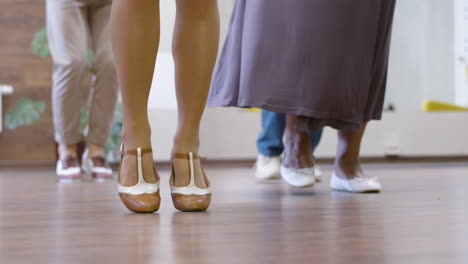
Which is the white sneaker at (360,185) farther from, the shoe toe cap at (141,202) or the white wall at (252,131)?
Result: the white wall at (252,131)

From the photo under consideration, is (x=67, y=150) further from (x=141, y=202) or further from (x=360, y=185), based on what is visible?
(x=141, y=202)

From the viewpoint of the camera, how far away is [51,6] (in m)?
2.49

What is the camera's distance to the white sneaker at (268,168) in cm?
253

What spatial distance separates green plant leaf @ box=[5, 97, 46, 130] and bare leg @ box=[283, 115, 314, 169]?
2.91 metres

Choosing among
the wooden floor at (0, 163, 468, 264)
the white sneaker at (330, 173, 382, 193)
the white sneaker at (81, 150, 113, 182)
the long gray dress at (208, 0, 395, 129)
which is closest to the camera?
the wooden floor at (0, 163, 468, 264)

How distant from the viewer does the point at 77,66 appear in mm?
2504

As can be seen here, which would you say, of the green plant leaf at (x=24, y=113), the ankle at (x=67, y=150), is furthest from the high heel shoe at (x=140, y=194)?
the green plant leaf at (x=24, y=113)

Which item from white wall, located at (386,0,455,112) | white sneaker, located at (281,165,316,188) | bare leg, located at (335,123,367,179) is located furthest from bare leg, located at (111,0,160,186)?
white wall, located at (386,0,455,112)

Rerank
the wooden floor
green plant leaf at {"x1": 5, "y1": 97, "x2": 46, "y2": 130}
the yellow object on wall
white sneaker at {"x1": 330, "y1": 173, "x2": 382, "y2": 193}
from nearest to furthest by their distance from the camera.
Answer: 1. the wooden floor
2. white sneaker at {"x1": 330, "y1": 173, "x2": 382, "y2": 193}
3. green plant leaf at {"x1": 5, "y1": 97, "x2": 46, "y2": 130}
4. the yellow object on wall

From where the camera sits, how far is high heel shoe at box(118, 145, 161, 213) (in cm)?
123

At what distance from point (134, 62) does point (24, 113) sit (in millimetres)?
3298

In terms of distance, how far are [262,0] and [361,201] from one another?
1.84 feet

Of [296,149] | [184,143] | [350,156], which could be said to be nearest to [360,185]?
[350,156]

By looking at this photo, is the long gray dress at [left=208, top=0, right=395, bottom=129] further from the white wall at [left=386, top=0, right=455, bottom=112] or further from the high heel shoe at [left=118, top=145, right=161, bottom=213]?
the white wall at [left=386, top=0, right=455, bottom=112]
